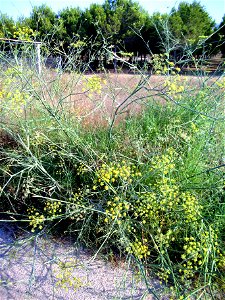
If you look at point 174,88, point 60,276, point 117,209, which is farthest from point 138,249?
point 174,88

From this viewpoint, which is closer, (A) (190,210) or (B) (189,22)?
(A) (190,210)

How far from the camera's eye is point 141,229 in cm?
209

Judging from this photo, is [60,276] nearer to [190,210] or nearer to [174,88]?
[190,210]

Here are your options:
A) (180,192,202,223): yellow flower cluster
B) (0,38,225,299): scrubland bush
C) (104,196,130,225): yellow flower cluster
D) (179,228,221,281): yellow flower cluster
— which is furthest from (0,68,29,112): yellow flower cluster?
(179,228,221,281): yellow flower cluster

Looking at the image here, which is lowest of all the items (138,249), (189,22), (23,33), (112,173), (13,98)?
(138,249)

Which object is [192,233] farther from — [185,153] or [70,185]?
[70,185]

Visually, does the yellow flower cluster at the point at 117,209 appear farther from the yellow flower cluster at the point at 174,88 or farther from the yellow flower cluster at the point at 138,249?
the yellow flower cluster at the point at 174,88

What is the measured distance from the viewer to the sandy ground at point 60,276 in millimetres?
1810

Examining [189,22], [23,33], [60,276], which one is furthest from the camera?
[189,22]

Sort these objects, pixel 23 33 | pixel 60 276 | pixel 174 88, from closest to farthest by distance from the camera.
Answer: pixel 60 276
pixel 174 88
pixel 23 33

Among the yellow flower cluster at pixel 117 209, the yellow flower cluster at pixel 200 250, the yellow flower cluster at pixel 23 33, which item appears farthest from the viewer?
the yellow flower cluster at pixel 23 33

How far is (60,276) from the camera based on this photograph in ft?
5.41

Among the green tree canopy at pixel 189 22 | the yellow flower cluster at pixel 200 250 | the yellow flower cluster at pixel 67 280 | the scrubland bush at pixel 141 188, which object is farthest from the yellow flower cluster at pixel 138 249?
the green tree canopy at pixel 189 22

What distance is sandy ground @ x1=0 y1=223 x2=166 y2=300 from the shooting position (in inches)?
71.2
